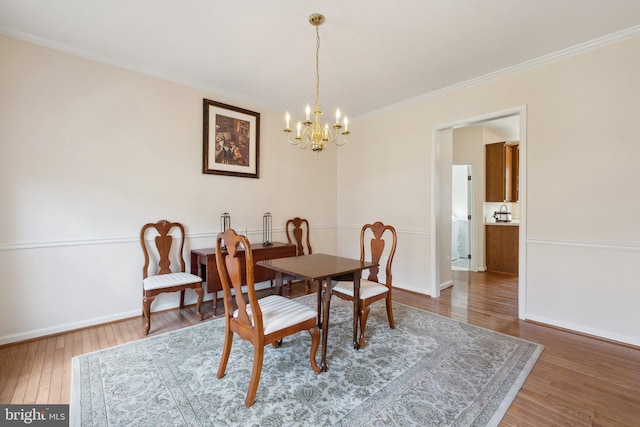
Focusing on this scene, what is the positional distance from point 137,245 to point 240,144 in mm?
1760

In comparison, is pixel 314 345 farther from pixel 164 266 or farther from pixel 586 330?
pixel 586 330

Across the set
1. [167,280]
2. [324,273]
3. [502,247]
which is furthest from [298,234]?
[502,247]

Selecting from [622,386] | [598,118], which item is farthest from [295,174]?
[622,386]

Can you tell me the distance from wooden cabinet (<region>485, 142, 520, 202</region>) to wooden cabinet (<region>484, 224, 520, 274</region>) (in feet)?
1.90

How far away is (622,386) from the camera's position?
1.92 meters

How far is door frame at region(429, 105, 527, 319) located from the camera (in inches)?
121

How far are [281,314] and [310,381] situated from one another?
0.50 meters

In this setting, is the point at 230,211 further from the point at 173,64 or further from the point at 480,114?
the point at 480,114

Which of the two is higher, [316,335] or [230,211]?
[230,211]

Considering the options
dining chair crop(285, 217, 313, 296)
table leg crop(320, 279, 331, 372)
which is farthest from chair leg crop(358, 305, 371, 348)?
dining chair crop(285, 217, 313, 296)

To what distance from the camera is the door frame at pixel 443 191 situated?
3.08 m

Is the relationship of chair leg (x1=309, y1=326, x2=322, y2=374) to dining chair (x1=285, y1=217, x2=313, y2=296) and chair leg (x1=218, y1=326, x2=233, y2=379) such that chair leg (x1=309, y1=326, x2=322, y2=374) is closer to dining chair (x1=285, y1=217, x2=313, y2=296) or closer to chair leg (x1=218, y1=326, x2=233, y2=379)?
chair leg (x1=218, y1=326, x2=233, y2=379)

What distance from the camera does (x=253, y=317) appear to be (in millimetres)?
1738
